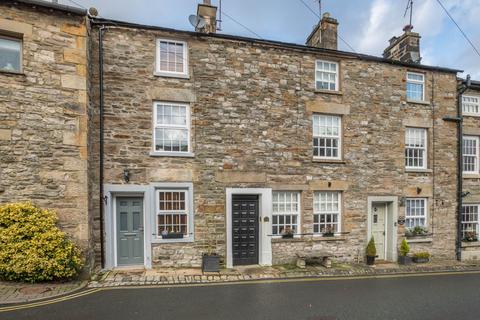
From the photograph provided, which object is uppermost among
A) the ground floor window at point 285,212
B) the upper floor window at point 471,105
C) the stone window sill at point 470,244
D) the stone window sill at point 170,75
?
the stone window sill at point 170,75

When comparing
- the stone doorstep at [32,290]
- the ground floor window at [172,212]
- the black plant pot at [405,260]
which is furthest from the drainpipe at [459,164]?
the stone doorstep at [32,290]

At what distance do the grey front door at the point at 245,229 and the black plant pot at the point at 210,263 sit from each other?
2.92ft

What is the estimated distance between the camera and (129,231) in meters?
9.45

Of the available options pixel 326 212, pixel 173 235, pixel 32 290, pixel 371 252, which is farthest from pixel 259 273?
pixel 32 290

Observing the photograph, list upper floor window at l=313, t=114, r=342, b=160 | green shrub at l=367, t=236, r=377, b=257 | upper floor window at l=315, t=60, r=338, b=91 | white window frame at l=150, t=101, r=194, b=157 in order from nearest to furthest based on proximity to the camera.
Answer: white window frame at l=150, t=101, r=194, b=157
green shrub at l=367, t=236, r=377, b=257
upper floor window at l=313, t=114, r=342, b=160
upper floor window at l=315, t=60, r=338, b=91

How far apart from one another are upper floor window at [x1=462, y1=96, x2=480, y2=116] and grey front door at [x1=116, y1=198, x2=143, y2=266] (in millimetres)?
14198

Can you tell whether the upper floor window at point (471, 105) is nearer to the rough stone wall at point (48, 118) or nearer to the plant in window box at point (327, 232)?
the plant in window box at point (327, 232)

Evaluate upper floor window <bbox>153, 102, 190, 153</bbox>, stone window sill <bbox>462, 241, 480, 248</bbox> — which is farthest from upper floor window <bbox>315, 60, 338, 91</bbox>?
stone window sill <bbox>462, 241, 480, 248</bbox>

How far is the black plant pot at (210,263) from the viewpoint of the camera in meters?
9.23

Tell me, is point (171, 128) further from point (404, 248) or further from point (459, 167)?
point (459, 167)

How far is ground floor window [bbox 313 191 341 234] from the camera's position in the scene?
1096 centimetres

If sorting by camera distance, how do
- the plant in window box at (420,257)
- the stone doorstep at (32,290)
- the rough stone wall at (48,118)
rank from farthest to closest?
1. the plant in window box at (420,257)
2. the rough stone wall at (48,118)
3. the stone doorstep at (32,290)

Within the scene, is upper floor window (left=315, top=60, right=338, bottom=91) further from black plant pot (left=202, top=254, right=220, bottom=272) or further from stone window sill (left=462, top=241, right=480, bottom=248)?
stone window sill (left=462, top=241, right=480, bottom=248)

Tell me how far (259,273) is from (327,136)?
5548mm
